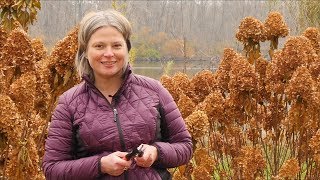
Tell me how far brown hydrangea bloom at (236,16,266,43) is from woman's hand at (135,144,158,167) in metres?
2.48

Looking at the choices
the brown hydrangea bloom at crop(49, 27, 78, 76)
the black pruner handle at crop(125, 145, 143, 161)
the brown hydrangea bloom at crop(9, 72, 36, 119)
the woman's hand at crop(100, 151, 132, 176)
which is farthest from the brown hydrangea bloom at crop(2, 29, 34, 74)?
the black pruner handle at crop(125, 145, 143, 161)

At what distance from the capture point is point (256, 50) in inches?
180

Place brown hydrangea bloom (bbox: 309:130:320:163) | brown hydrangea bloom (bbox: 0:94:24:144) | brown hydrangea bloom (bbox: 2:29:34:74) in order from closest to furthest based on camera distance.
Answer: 1. brown hydrangea bloom (bbox: 0:94:24:144)
2. brown hydrangea bloom (bbox: 2:29:34:74)
3. brown hydrangea bloom (bbox: 309:130:320:163)

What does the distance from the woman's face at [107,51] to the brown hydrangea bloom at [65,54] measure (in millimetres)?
1042

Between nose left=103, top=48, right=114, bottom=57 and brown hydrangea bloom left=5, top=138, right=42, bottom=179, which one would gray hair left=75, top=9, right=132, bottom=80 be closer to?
nose left=103, top=48, right=114, bottom=57

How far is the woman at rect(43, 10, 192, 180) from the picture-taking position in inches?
87.0

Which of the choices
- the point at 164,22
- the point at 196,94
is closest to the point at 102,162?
the point at 196,94

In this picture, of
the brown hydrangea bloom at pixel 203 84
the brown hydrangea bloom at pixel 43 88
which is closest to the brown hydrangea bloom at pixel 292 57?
the brown hydrangea bloom at pixel 203 84

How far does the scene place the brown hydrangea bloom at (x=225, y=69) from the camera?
14.3 ft

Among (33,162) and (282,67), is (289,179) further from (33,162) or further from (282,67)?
(33,162)

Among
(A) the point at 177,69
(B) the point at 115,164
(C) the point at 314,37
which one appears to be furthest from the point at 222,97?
(A) the point at 177,69

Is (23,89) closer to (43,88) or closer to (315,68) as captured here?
(43,88)

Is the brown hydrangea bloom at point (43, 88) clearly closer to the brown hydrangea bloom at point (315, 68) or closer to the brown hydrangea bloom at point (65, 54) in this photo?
the brown hydrangea bloom at point (65, 54)

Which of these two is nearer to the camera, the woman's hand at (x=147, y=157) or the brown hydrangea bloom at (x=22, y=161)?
the woman's hand at (x=147, y=157)
